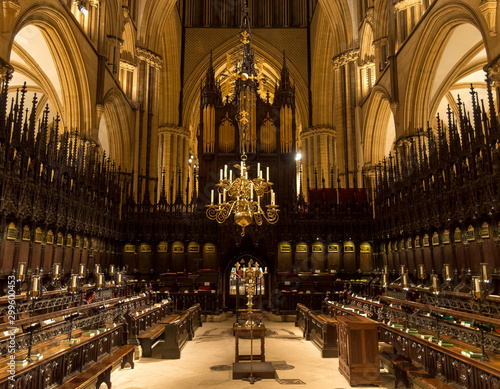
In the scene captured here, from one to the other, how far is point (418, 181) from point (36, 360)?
10.3 m

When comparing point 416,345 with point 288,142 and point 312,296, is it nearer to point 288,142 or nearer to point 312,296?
point 312,296

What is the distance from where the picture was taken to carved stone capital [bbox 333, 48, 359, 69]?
19.5 meters

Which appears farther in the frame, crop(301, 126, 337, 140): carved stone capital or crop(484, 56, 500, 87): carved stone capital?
crop(301, 126, 337, 140): carved stone capital

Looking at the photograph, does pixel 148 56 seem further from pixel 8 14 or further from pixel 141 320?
pixel 141 320

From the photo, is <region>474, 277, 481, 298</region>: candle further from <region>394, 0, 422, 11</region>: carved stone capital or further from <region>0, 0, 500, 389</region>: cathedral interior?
<region>394, 0, 422, 11</region>: carved stone capital

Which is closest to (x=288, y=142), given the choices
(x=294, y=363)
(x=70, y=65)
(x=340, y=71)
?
(x=340, y=71)

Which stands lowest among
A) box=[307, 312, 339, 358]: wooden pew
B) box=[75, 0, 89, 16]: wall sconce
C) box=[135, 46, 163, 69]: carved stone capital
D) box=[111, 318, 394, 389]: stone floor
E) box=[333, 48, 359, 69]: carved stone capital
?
box=[111, 318, 394, 389]: stone floor

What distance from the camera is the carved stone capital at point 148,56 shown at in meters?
20.0

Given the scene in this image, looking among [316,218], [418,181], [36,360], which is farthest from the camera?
[316,218]

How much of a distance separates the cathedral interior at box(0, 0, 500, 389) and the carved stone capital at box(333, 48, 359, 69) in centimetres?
11

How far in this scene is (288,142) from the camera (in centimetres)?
1792

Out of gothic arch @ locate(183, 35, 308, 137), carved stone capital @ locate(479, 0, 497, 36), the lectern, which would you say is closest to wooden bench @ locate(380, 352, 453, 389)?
the lectern

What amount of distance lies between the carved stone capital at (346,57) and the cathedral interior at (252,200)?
0.36 feet

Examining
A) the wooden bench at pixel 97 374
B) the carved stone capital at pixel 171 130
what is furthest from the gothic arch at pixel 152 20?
the wooden bench at pixel 97 374
